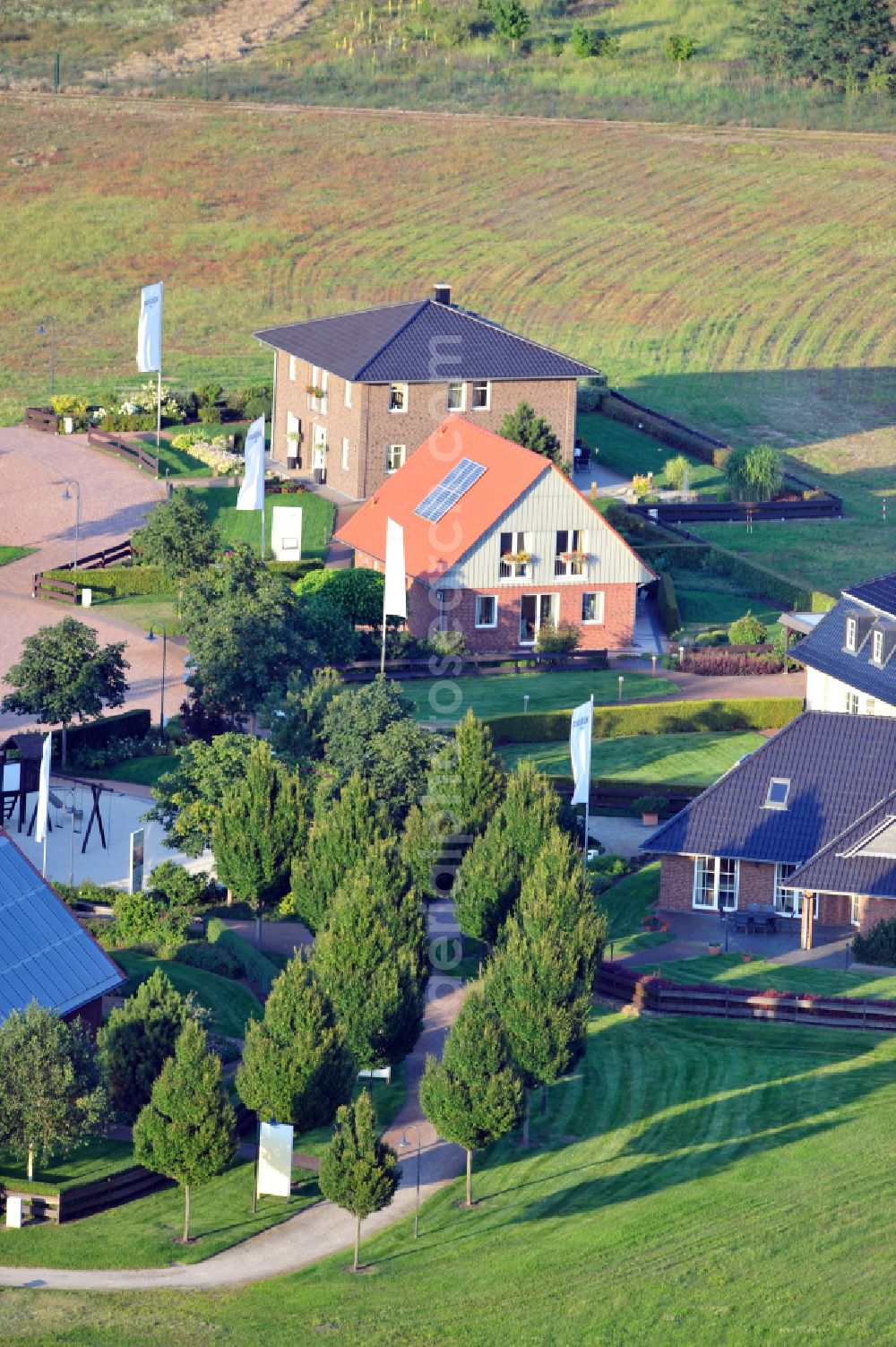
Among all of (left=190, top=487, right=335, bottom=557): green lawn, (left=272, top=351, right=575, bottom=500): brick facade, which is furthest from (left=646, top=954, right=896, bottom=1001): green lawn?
(left=272, top=351, right=575, bottom=500): brick facade

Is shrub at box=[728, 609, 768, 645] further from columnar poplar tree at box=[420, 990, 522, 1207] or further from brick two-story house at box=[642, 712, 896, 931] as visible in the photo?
columnar poplar tree at box=[420, 990, 522, 1207]

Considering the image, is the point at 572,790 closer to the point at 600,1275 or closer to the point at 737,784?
the point at 737,784

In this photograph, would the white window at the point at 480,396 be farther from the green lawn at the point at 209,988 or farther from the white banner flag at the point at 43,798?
the green lawn at the point at 209,988

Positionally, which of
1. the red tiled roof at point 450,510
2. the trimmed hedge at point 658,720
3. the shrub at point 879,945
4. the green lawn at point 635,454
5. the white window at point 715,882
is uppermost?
the green lawn at point 635,454

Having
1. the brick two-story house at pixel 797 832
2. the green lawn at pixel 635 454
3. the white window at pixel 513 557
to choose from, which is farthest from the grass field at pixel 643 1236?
the green lawn at pixel 635 454

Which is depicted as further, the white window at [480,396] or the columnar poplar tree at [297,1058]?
the white window at [480,396]

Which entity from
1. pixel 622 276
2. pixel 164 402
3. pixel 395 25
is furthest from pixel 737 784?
pixel 395 25
